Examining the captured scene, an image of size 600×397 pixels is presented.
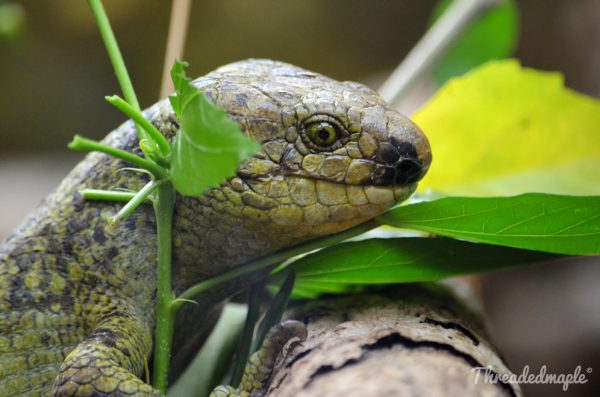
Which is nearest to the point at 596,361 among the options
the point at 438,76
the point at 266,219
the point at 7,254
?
the point at 438,76

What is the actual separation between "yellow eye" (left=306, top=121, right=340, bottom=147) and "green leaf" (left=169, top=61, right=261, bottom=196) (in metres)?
0.40

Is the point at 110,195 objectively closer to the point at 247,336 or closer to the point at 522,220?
the point at 247,336

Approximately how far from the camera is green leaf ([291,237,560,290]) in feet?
5.69

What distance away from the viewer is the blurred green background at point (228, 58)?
4477 mm

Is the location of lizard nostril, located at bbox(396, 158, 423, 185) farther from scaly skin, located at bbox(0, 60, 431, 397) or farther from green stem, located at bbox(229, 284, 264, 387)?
green stem, located at bbox(229, 284, 264, 387)

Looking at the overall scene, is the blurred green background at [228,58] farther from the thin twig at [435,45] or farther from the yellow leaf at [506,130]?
the yellow leaf at [506,130]

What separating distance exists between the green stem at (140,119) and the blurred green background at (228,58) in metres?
3.24

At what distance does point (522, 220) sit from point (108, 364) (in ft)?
3.36

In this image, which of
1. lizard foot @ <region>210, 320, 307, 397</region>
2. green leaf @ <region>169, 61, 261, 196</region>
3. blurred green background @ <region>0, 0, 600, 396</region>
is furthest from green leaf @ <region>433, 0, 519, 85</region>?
green leaf @ <region>169, 61, 261, 196</region>

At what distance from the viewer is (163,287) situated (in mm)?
1560

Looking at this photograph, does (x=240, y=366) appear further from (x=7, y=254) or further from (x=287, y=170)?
(x=7, y=254)

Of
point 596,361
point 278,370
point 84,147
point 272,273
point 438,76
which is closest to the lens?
point 84,147

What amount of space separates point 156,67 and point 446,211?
4573mm

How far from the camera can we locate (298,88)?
1701 mm
